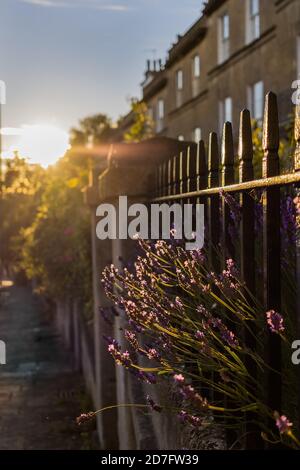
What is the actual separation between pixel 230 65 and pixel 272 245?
17578 millimetres

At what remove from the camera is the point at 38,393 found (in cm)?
1077

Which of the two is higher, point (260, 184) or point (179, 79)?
point (179, 79)

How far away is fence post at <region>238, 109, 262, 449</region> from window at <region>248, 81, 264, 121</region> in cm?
1457

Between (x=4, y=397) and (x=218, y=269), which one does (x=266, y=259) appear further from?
(x=4, y=397)

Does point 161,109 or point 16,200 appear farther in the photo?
point 161,109

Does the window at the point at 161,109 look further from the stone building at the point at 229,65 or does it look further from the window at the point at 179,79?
the window at the point at 179,79

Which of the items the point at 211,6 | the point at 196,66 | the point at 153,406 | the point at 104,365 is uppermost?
the point at 211,6

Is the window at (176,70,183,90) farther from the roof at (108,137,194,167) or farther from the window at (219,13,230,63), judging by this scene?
the roof at (108,137,194,167)

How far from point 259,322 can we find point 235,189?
0.52m

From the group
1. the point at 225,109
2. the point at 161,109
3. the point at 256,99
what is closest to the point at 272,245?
the point at 256,99

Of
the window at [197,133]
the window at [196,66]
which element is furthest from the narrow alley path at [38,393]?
the window at [196,66]

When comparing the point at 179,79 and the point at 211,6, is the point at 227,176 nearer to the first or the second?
the point at 211,6

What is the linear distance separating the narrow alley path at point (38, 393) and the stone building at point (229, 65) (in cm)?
637

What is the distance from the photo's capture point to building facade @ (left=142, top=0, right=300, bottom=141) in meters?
15.3
